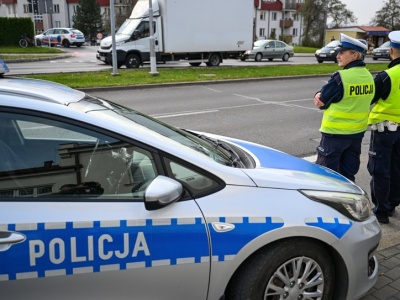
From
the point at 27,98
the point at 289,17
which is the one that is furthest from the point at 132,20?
the point at 289,17

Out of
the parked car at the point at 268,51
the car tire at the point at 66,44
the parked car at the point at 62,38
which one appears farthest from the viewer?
the car tire at the point at 66,44

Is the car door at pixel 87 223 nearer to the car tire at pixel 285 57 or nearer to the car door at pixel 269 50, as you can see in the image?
the car door at pixel 269 50

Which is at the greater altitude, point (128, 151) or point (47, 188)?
point (128, 151)

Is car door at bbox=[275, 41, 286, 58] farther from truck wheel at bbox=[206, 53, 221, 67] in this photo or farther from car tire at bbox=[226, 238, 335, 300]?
car tire at bbox=[226, 238, 335, 300]

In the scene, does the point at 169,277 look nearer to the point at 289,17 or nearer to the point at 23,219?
the point at 23,219

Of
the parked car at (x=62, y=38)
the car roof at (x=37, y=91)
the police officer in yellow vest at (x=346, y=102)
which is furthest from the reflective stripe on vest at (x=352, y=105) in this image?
the parked car at (x=62, y=38)

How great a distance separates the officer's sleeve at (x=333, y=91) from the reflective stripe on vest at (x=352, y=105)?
3cm

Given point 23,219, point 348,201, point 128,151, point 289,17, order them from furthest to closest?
point 289,17 → point 348,201 → point 128,151 → point 23,219

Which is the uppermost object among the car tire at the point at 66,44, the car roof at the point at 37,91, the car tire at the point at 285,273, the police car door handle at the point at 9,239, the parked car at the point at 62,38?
the parked car at the point at 62,38

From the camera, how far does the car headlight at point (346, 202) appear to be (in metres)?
2.54

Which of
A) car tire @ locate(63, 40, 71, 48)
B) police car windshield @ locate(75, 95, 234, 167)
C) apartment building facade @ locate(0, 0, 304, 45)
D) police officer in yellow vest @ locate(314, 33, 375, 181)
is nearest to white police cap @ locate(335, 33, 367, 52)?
police officer in yellow vest @ locate(314, 33, 375, 181)

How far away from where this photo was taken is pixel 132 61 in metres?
20.4

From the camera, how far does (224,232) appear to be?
2230 mm

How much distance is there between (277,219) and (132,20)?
2035 centimetres
